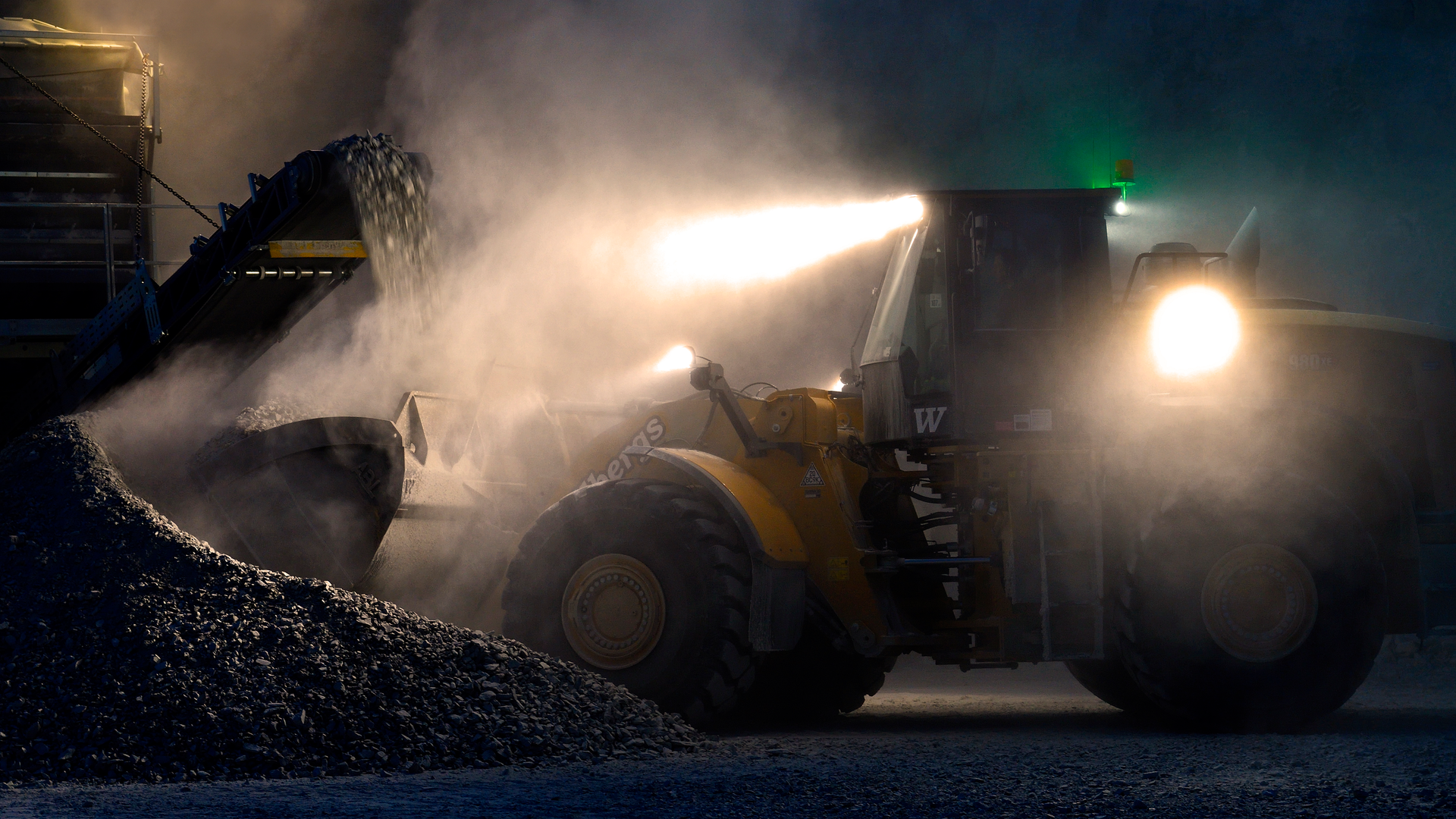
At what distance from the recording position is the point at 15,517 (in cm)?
638

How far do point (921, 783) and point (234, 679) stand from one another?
2.78 m

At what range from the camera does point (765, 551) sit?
6.06m

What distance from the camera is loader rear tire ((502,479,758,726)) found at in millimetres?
6004

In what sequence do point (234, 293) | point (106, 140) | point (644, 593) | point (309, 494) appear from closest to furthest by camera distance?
1. point (644, 593)
2. point (309, 494)
3. point (234, 293)
4. point (106, 140)

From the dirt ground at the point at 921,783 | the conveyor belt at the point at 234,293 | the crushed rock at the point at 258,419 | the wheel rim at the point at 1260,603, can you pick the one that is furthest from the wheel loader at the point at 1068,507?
the conveyor belt at the point at 234,293

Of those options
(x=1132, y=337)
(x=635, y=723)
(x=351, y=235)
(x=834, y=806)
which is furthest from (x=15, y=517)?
(x=1132, y=337)

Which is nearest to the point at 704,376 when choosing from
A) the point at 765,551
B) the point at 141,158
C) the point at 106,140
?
the point at 765,551

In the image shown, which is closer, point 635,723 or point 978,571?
point 635,723

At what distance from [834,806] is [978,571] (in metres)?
2.23

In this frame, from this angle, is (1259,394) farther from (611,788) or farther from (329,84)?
(329,84)

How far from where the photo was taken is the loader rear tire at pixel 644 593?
6.00 metres

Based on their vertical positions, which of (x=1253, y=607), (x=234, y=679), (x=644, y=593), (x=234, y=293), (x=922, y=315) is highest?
(x=234, y=293)

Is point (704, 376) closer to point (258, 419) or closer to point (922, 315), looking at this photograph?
point (922, 315)

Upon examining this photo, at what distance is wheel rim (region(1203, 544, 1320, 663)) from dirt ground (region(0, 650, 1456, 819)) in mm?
407
